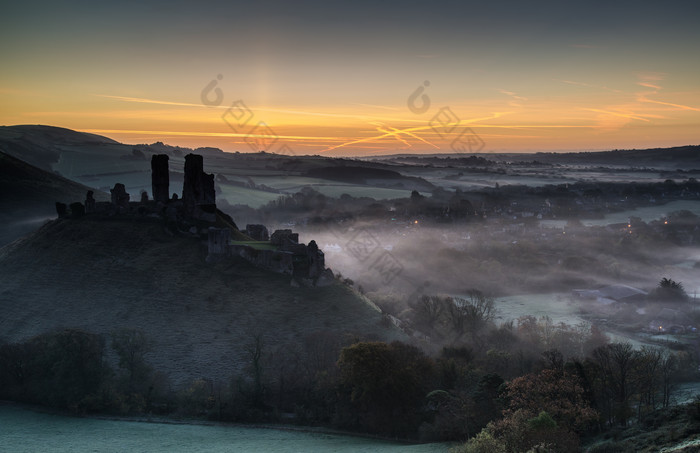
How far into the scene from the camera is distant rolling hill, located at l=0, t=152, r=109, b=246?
5054 inches

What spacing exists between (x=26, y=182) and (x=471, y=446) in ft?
523

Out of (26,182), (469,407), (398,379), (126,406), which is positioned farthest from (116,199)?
(26,182)

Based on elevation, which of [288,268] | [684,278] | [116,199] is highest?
[116,199]

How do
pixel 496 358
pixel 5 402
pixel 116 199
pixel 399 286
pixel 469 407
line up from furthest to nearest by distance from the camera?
pixel 399 286
pixel 116 199
pixel 496 358
pixel 5 402
pixel 469 407

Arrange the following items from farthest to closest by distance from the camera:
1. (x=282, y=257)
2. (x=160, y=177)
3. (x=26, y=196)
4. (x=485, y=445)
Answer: (x=26, y=196)
(x=160, y=177)
(x=282, y=257)
(x=485, y=445)

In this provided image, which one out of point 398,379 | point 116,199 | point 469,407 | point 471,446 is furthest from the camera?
point 116,199

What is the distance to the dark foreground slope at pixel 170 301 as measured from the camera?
6688cm

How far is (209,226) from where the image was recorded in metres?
82.7

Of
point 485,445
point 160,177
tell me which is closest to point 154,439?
point 485,445

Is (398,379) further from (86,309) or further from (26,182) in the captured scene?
(26,182)

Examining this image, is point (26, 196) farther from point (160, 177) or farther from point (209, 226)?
point (209, 226)

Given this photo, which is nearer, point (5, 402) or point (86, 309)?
point (5, 402)

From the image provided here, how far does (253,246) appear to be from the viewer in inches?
3162

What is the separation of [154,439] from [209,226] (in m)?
36.5
